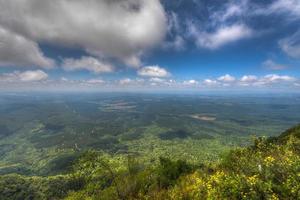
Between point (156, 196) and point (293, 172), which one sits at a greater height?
point (293, 172)

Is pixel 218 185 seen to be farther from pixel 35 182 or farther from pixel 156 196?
pixel 35 182

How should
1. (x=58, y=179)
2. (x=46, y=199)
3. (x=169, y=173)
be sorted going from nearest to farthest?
(x=169, y=173)
(x=46, y=199)
(x=58, y=179)

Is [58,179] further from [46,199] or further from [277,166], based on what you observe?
[277,166]

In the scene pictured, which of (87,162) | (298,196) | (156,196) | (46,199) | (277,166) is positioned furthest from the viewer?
(46,199)

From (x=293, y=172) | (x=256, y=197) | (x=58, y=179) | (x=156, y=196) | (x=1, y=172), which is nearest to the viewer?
(x=256, y=197)

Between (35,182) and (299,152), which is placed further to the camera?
(35,182)

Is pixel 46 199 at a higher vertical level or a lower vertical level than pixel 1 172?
higher

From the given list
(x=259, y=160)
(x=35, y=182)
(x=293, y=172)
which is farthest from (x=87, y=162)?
(x=35, y=182)

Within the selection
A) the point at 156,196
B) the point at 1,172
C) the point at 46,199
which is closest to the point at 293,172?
the point at 156,196

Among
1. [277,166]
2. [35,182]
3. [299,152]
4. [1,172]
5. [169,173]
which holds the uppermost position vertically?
[277,166]
